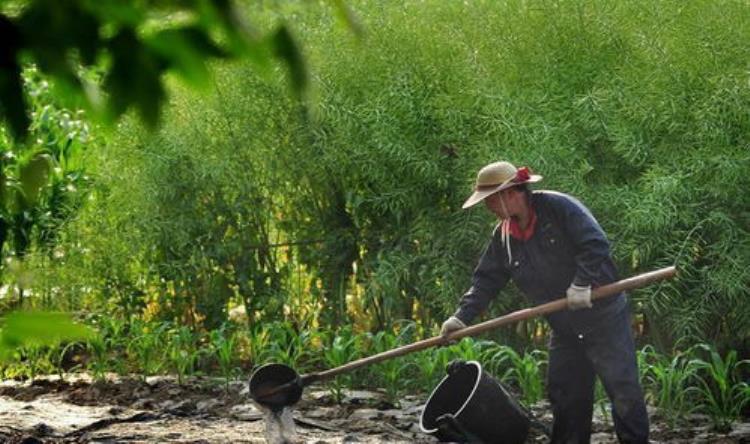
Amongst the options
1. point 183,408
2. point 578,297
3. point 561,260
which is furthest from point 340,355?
point 578,297

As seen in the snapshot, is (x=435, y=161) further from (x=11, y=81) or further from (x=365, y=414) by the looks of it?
(x=11, y=81)

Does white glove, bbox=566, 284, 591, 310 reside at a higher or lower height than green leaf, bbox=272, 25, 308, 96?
lower

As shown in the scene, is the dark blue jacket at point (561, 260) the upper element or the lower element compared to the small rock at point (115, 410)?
upper

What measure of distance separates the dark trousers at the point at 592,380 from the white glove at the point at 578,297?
0.34 meters

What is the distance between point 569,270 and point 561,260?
65 mm

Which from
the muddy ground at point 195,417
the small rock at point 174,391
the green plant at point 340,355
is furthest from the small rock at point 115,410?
the green plant at point 340,355

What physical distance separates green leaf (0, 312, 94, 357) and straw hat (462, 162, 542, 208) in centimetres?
488

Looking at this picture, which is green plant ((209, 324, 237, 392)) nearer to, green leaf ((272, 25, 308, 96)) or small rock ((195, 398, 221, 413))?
small rock ((195, 398, 221, 413))

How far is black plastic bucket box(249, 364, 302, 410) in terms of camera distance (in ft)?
22.6

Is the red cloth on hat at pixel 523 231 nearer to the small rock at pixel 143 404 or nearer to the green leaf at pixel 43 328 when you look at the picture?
the small rock at pixel 143 404

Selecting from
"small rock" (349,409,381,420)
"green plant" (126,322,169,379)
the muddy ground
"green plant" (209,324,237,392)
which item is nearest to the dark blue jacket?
the muddy ground

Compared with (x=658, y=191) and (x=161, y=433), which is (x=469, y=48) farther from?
(x=161, y=433)

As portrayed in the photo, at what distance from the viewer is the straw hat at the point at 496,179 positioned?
6.24 m

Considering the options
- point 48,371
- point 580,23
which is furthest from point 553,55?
point 48,371
